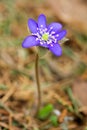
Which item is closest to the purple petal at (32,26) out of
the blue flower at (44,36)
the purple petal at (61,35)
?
the blue flower at (44,36)

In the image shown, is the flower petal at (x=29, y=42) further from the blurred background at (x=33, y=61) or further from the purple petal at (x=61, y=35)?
the purple petal at (x=61, y=35)

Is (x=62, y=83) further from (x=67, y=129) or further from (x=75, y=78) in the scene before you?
(x=67, y=129)

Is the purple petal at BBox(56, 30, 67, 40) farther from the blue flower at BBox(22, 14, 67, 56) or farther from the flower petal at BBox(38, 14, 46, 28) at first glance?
the flower petal at BBox(38, 14, 46, 28)

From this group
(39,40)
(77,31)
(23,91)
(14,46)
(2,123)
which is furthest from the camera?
(77,31)

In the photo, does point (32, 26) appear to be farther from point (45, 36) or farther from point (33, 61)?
point (33, 61)

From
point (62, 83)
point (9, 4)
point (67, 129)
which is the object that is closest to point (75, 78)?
point (62, 83)

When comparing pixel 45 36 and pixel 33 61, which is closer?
pixel 45 36

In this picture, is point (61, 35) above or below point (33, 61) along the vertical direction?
below

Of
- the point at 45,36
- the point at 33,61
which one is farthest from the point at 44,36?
the point at 33,61
